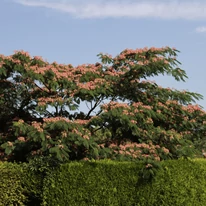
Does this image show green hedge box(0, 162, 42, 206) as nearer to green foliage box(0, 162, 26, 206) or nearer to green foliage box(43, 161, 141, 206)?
green foliage box(0, 162, 26, 206)

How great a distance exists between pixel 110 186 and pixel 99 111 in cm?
442

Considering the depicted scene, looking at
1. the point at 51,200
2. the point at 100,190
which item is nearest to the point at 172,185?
the point at 100,190

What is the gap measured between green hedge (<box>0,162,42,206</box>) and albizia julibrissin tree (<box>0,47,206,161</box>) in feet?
2.95

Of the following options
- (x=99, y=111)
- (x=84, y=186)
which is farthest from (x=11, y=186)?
(x=99, y=111)

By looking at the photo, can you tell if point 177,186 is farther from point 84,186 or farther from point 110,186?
point 84,186

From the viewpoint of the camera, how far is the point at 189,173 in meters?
14.9

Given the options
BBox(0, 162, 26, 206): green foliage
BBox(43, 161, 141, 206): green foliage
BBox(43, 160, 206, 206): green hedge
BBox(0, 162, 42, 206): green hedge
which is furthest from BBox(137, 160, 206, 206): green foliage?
BBox(0, 162, 26, 206): green foliage

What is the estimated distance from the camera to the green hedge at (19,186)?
42.5 ft

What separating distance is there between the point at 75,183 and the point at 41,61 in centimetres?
552

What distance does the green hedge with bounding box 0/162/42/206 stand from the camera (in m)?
13.0

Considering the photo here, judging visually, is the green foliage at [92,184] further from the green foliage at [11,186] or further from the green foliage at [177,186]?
the green foliage at [11,186]

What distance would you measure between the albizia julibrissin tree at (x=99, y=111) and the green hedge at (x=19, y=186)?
0.90 metres

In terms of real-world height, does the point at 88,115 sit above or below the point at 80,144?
above

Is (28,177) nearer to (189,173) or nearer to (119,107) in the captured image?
(119,107)
